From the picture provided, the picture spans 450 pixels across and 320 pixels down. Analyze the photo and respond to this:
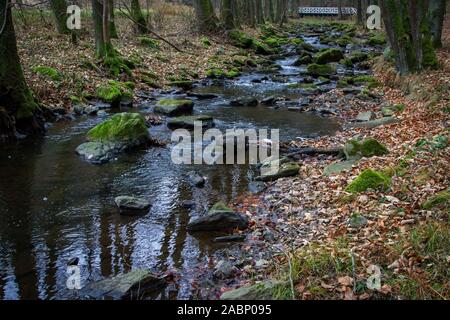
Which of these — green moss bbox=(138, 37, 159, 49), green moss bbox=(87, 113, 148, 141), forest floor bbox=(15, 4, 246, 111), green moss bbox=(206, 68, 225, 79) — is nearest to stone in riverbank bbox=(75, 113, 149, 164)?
green moss bbox=(87, 113, 148, 141)

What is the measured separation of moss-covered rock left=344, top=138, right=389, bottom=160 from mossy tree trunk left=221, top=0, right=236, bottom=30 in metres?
24.4

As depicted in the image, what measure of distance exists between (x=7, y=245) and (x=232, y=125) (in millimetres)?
8588

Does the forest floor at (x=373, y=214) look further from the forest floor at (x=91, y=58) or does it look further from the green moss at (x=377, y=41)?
the green moss at (x=377, y=41)

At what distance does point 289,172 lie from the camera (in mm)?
9555

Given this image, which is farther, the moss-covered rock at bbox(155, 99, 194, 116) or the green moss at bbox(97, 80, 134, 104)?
the green moss at bbox(97, 80, 134, 104)

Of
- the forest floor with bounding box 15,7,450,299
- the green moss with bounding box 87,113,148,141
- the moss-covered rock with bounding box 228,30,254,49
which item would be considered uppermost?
the moss-covered rock with bounding box 228,30,254,49

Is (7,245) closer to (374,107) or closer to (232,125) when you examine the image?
(232,125)

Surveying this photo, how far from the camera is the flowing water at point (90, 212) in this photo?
20.1ft

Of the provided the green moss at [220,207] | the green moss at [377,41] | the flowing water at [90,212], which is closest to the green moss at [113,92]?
the flowing water at [90,212]

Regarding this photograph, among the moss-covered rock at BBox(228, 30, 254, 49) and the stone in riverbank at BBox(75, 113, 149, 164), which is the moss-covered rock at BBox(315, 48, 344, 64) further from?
the stone in riverbank at BBox(75, 113, 149, 164)

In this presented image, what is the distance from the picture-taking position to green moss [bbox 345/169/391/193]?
293 inches

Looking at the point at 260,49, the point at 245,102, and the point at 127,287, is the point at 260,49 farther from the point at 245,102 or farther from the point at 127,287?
the point at 127,287

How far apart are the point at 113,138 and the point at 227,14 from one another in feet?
76.6

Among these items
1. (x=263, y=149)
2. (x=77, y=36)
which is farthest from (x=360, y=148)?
(x=77, y=36)
